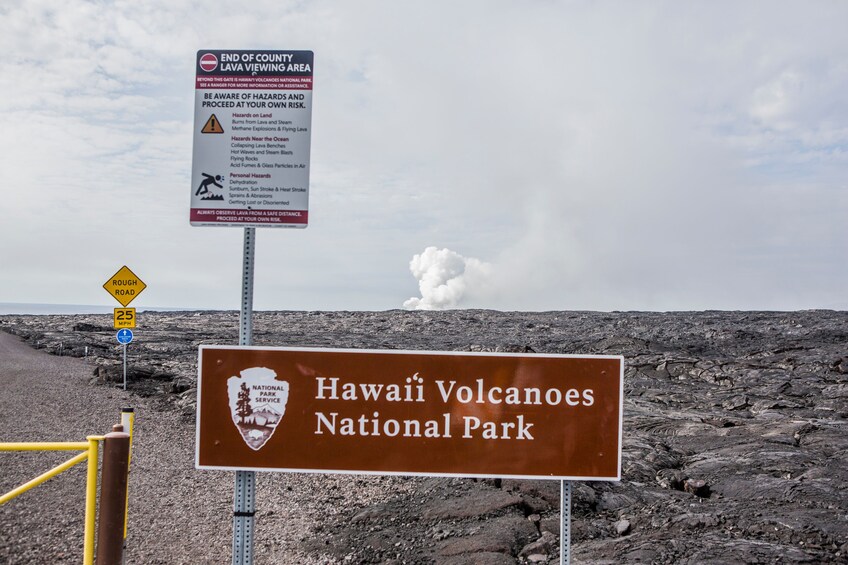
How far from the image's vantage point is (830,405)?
16922mm

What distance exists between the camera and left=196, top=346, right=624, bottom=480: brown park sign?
4.42 meters

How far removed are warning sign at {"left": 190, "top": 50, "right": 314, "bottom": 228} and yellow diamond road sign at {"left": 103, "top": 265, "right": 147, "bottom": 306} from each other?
15.6m

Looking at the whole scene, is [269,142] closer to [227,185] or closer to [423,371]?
[227,185]

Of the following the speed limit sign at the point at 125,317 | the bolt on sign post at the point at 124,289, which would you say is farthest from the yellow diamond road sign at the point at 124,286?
the speed limit sign at the point at 125,317

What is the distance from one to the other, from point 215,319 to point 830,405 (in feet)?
176

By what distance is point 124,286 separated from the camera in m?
18.9

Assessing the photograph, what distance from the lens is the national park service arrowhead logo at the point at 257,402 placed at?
446 centimetres

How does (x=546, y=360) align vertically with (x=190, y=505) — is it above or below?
above

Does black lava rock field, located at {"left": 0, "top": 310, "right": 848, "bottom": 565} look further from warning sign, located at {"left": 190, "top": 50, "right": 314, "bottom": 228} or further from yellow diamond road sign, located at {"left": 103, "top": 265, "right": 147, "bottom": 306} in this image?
warning sign, located at {"left": 190, "top": 50, "right": 314, "bottom": 228}

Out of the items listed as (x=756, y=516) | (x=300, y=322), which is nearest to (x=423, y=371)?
(x=756, y=516)

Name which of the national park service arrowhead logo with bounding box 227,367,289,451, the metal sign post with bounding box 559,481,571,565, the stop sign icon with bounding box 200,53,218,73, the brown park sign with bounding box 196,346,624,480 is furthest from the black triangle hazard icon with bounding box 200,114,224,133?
the metal sign post with bounding box 559,481,571,565

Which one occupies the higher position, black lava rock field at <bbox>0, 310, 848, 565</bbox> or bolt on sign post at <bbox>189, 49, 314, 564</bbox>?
bolt on sign post at <bbox>189, 49, 314, 564</bbox>

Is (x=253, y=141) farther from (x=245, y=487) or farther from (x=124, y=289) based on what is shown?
(x=124, y=289)

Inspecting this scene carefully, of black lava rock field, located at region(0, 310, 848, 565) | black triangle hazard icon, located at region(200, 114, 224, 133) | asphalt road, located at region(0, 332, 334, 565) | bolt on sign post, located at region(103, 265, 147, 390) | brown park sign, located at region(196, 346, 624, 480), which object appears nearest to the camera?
brown park sign, located at region(196, 346, 624, 480)
